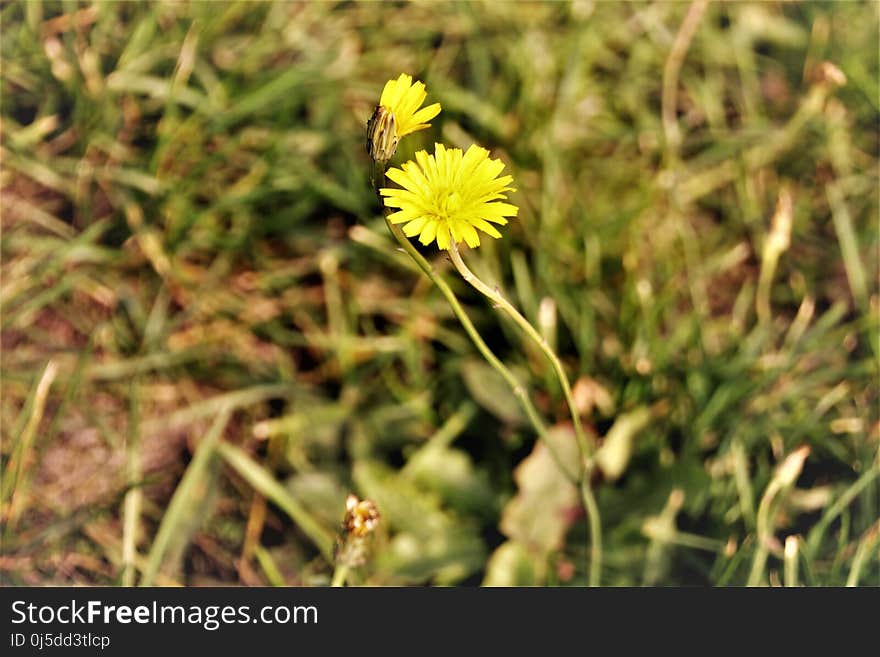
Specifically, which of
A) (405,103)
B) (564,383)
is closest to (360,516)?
(564,383)

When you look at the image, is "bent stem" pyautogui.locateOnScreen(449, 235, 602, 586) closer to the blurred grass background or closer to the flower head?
the blurred grass background

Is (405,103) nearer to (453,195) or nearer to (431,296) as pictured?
(453,195)

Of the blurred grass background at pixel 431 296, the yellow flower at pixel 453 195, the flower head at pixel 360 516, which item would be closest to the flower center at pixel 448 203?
the yellow flower at pixel 453 195

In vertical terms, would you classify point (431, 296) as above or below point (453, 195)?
above
